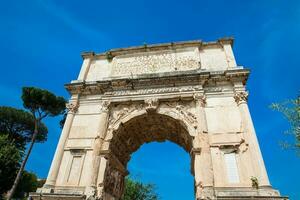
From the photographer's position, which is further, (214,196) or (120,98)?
(120,98)

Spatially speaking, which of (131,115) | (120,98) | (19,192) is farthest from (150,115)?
(19,192)

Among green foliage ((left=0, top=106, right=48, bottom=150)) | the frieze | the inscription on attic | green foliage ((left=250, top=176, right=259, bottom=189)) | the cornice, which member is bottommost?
green foliage ((left=250, top=176, right=259, bottom=189))

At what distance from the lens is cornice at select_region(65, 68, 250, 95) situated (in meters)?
9.43

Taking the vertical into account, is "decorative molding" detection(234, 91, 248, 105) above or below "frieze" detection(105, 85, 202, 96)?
below

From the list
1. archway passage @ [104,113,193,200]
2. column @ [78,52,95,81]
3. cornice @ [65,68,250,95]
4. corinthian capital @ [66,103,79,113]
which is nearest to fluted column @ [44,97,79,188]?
corinthian capital @ [66,103,79,113]

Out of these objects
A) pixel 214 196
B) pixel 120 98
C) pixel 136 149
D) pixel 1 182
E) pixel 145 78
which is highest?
pixel 145 78

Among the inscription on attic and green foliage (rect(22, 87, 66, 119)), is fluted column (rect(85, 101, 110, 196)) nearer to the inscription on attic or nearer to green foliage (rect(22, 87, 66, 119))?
the inscription on attic

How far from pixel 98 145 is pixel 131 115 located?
Result: 1.96 m

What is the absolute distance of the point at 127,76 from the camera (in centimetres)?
1055

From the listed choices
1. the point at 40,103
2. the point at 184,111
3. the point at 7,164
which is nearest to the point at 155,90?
the point at 184,111

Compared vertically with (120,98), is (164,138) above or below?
below

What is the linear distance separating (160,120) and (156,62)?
3308 mm

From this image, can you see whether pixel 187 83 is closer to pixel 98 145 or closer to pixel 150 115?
pixel 150 115

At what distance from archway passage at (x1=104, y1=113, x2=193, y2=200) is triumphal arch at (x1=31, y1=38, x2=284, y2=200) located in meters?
0.05
